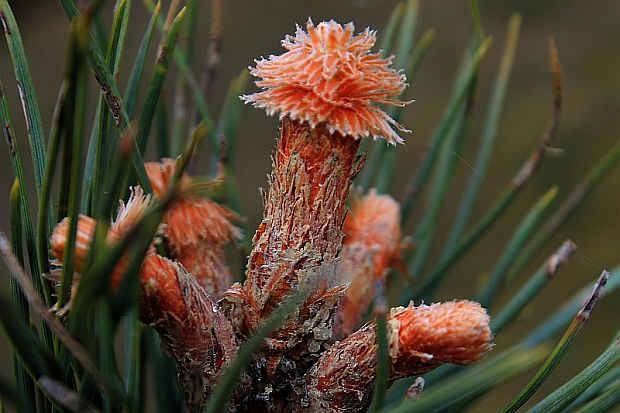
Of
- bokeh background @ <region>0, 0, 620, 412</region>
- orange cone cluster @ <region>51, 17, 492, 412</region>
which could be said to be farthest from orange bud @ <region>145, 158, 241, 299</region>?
bokeh background @ <region>0, 0, 620, 412</region>

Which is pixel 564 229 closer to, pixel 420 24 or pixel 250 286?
pixel 420 24

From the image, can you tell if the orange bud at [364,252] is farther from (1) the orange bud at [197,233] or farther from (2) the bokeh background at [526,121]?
(2) the bokeh background at [526,121]

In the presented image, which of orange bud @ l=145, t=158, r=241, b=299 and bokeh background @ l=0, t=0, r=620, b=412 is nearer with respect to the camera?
orange bud @ l=145, t=158, r=241, b=299

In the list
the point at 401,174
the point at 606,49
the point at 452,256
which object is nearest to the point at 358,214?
the point at 452,256

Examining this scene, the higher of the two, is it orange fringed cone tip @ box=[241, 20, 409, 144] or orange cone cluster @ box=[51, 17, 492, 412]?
orange fringed cone tip @ box=[241, 20, 409, 144]

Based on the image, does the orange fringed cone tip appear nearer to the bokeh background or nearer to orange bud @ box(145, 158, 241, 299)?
orange bud @ box(145, 158, 241, 299)

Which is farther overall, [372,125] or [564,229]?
[564,229]

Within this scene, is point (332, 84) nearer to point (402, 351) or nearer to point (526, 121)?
point (402, 351)
